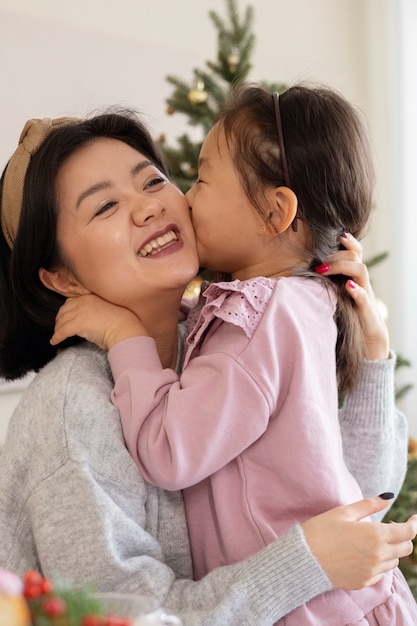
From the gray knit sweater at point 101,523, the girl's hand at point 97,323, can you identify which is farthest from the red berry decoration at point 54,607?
the girl's hand at point 97,323

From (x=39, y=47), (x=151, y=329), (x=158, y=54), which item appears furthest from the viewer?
(x=158, y=54)

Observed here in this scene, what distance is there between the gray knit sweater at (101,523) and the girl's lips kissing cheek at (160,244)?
9.1 inches

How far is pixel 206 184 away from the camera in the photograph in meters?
1.49

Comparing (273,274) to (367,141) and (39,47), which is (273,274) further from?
(39,47)

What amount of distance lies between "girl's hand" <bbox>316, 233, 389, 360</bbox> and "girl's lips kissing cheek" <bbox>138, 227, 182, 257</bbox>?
0.29 metres

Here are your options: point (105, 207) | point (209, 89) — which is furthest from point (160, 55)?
point (105, 207)

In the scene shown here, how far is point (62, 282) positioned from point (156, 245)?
23 cm

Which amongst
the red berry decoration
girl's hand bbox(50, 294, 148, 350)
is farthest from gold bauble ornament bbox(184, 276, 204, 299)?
the red berry decoration

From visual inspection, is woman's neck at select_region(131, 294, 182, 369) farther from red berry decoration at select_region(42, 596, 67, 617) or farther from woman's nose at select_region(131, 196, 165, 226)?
red berry decoration at select_region(42, 596, 67, 617)

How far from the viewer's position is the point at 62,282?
155 cm

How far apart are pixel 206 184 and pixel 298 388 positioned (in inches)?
19.0

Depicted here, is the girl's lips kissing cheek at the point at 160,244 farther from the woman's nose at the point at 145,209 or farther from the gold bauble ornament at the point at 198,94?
the gold bauble ornament at the point at 198,94

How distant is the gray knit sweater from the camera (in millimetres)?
1136

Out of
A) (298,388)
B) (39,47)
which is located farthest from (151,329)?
(39,47)
